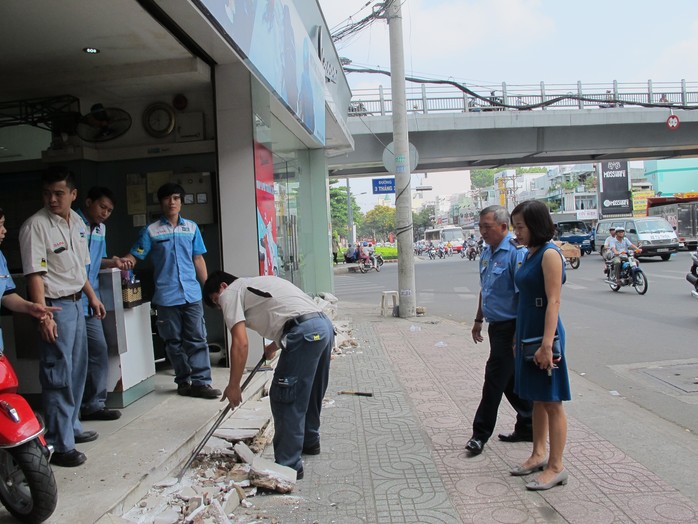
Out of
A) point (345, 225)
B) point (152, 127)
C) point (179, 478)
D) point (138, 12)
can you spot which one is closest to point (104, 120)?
point (152, 127)

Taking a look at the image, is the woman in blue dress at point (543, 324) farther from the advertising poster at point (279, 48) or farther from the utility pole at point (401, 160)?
the utility pole at point (401, 160)

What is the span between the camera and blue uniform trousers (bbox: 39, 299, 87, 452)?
322cm

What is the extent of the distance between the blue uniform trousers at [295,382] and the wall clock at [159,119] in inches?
144

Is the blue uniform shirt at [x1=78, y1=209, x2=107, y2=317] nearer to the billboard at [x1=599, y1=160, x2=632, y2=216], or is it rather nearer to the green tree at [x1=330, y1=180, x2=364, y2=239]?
the green tree at [x1=330, y1=180, x2=364, y2=239]

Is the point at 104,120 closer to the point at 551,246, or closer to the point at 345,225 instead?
the point at 551,246

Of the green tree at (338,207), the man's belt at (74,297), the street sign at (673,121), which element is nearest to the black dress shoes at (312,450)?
the man's belt at (74,297)

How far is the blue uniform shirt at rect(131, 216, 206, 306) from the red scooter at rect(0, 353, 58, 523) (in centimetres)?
194

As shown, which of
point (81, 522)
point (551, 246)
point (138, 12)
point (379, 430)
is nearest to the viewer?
point (81, 522)

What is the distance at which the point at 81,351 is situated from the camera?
3471 mm

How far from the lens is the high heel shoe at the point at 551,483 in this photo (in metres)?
3.21

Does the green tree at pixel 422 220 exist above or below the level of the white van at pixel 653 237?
above

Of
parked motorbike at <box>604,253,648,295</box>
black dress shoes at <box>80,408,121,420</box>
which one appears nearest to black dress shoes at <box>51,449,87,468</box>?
black dress shoes at <box>80,408,121,420</box>

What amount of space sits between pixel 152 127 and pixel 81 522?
4.55m

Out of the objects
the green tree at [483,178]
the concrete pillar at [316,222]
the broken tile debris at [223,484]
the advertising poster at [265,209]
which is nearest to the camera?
the broken tile debris at [223,484]
